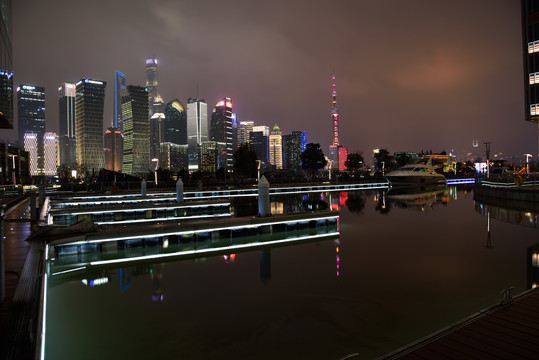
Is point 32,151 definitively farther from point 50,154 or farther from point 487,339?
point 487,339

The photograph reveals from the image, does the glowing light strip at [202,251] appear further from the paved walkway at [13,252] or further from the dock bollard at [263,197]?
the paved walkway at [13,252]

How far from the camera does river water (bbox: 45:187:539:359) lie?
5195 millimetres

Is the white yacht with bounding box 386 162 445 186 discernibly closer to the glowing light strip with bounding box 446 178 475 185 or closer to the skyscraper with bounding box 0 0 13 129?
the glowing light strip with bounding box 446 178 475 185

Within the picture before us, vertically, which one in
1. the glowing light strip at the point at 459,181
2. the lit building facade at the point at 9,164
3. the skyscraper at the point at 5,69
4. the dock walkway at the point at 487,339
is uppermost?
the skyscraper at the point at 5,69

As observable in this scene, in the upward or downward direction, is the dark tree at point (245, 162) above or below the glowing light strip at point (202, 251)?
above

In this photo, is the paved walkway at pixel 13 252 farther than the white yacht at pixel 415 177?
No

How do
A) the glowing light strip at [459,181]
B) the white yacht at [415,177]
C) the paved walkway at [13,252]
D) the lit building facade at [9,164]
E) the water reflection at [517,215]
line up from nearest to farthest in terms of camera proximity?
1. the paved walkway at [13,252]
2. the water reflection at [517,215]
3. the lit building facade at [9,164]
4. the white yacht at [415,177]
5. the glowing light strip at [459,181]

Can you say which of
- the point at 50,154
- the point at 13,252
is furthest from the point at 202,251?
the point at 50,154

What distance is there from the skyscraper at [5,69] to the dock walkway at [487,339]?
27.3 m

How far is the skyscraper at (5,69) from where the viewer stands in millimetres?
22297

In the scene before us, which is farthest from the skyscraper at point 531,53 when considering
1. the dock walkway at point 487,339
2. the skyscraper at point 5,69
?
the skyscraper at point 5,69

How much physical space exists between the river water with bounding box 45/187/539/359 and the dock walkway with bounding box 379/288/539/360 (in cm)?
84

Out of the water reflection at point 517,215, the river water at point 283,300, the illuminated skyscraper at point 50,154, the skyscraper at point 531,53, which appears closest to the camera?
the river water at point 283,300

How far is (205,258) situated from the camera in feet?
35.2
